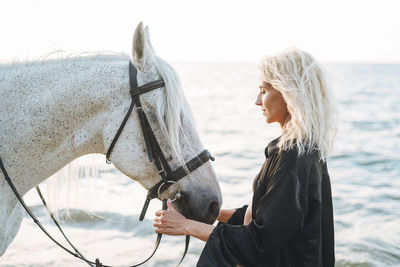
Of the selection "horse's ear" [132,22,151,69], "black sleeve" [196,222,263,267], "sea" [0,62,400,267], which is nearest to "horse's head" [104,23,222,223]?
"horse's ear" [132,22,151,69]

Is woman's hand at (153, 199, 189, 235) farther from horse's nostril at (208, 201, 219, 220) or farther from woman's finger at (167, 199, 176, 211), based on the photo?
horse's nostril at (208, 201, 219, 220)

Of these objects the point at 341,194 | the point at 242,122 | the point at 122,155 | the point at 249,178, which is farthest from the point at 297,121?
the point at 242,122

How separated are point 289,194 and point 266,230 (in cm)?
22

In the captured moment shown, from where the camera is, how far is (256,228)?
6.94 ft

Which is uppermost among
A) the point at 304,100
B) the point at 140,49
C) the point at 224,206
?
the point at 140,49

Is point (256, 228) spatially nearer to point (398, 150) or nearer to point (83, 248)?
point (83, 248)

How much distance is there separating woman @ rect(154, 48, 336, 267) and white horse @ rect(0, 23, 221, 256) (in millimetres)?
243

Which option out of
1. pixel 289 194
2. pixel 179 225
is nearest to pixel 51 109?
pixel 179 225

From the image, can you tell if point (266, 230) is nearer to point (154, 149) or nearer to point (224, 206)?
→ point (154, 149)

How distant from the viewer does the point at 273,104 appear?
2.36 meters

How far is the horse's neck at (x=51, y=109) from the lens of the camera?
2244 millimetres

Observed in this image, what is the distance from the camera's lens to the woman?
2064mm

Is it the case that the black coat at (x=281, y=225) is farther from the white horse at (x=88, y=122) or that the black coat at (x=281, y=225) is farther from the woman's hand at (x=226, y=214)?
the woman's hand at (x=226, y=214)

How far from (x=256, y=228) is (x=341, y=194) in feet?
18.3
